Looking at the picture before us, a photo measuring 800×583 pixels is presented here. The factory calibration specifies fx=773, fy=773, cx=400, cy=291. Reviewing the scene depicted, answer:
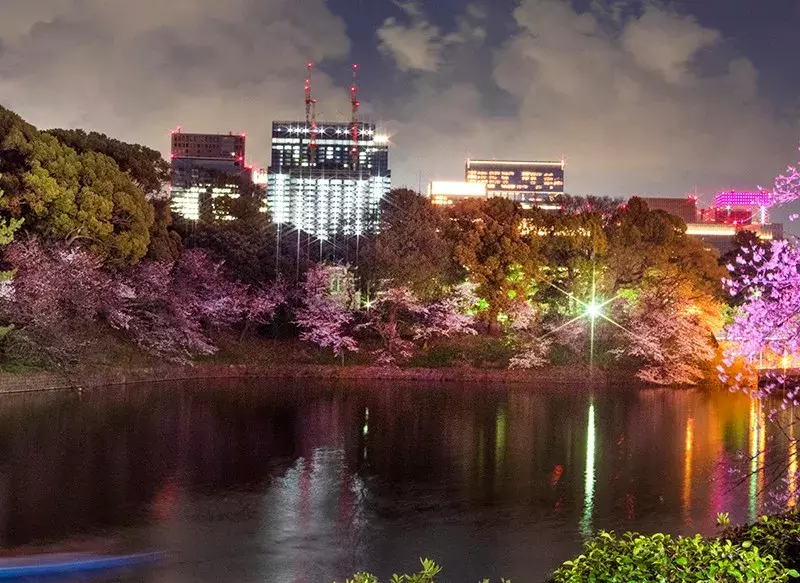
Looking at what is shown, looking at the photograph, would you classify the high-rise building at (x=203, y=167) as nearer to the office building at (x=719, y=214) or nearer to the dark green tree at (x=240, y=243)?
the dark green tree at (x=240, y=243)

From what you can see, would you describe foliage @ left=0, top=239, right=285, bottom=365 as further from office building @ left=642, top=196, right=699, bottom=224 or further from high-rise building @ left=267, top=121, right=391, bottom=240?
office building @ left=642, top=196, right=699, bottom=224

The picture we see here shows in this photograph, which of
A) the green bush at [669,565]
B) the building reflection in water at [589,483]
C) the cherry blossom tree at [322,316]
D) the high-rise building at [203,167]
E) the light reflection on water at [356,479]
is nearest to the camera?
the green bush at [669,565]

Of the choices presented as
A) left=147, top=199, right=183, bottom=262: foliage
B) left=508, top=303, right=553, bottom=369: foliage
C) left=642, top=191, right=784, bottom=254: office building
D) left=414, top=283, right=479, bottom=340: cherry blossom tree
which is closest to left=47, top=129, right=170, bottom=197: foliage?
left=147, top=199, right=183, bottom=262: foliage

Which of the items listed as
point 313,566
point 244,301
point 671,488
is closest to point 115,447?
point 313,566

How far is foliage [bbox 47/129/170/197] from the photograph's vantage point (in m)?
28.8

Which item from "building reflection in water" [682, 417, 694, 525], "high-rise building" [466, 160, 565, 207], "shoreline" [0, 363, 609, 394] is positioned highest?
"high-rise building" [466, 160, 565, 207]

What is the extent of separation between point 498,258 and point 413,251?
12.4 feet

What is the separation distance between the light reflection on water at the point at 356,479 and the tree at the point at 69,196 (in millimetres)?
5878

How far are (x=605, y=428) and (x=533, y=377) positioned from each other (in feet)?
35.2

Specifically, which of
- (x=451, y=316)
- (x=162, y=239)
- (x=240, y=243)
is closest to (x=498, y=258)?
(x=451, y=316)

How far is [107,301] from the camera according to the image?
2720cm

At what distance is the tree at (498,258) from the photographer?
112 ft

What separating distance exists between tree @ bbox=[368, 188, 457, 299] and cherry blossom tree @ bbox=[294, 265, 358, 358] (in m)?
2.58

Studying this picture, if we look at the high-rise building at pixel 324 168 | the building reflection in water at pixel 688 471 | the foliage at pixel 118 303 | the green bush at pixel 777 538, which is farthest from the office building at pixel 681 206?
the green bush at pixel 777 538
